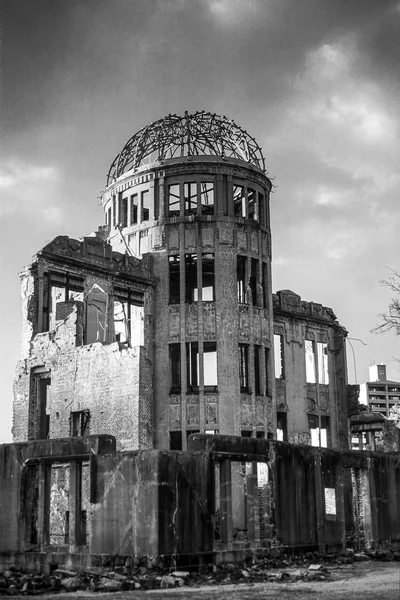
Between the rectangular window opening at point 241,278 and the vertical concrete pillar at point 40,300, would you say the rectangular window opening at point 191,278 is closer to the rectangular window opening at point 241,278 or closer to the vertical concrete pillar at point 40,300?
the rectangular window opening at point 241,278

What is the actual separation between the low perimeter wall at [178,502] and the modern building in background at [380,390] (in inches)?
4229

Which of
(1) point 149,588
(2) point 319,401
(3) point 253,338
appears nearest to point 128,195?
(3) point 253,338

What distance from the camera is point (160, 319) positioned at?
29.6 metres

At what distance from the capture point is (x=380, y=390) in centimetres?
12950

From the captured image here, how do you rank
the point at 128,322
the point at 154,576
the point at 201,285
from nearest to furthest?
1. the point at 154,576
2. the point at 201,285
3. the point at 128,322

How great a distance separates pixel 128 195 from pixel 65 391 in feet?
27.3

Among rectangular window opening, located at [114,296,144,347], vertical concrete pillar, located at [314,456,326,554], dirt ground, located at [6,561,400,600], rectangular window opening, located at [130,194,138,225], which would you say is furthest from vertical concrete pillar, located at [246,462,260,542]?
rectangular window opening, located at [130,194,138,225]

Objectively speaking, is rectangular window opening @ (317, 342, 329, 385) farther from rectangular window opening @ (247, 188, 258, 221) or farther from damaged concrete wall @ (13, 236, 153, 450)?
damaged concrete wall @ (13, 236, 153, 450)

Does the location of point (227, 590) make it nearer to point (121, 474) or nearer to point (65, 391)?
point (121, 474)

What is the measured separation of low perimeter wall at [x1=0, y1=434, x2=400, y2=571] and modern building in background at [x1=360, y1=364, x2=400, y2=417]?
107413mm

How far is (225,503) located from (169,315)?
1353 centimetres

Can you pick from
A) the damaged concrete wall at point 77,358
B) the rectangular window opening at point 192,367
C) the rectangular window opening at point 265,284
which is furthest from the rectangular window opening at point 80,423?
the rectangular window opening at point 265,284

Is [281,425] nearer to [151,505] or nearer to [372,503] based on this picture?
[372,503]

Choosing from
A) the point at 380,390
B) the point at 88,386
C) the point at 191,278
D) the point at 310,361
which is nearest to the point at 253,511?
the point at 88,386
